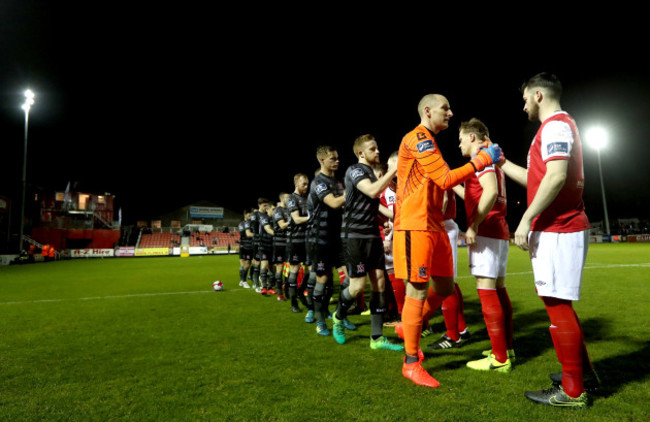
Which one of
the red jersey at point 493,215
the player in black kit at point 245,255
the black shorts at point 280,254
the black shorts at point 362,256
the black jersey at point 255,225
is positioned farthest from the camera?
the player in black kit at point 245,255

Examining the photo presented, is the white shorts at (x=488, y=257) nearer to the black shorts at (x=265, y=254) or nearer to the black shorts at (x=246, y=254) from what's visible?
the black shorts at (x=265, y=254)

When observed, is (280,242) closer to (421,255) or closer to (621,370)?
(421,255)

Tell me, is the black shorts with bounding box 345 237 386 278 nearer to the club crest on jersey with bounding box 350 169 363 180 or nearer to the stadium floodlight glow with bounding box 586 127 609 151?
the club crest on jersey with bounding box 350 169 363 180

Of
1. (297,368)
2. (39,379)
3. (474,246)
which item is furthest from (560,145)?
(39,379)

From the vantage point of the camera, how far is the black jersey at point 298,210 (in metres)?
6.77

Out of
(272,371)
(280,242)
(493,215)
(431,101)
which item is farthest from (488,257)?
(280,242)

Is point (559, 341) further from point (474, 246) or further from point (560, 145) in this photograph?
point (560, 145)

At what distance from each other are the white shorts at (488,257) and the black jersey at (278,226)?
522cm

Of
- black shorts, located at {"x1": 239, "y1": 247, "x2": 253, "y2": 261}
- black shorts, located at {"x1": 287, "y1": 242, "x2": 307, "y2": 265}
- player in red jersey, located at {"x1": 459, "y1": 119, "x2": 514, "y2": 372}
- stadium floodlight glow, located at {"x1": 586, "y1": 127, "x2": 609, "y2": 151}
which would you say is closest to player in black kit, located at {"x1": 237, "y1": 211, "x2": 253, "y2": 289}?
black shorts, located at {"x1": 239, "y1": 247, "x2": 253, "y2": 261}

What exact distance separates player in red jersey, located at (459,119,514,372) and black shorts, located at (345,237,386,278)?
3.48 ft

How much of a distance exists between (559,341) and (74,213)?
196ft

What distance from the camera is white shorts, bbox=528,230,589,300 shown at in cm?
248

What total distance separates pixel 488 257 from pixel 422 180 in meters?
1.12

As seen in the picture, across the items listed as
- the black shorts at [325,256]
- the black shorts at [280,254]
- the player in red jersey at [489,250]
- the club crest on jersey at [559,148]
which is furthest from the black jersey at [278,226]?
the club crest on jersey at [559,148]
